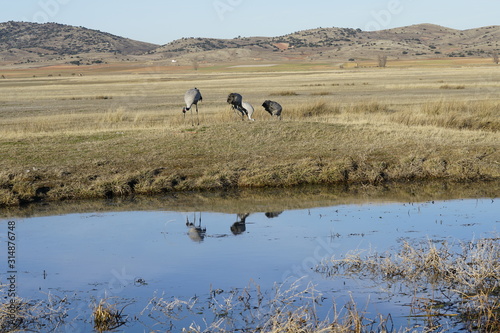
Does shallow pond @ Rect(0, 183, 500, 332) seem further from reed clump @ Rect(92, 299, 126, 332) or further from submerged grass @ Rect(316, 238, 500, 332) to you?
submerged grass @ Rect(316, 238, 500, 332)

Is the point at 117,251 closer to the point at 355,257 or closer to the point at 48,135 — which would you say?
the point at 355,257

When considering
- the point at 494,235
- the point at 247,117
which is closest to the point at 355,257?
the point at 494,235

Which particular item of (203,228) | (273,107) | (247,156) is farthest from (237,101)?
(203,228)

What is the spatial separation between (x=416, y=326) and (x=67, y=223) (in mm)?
8934

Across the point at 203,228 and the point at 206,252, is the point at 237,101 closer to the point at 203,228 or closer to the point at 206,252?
the point at 203,228

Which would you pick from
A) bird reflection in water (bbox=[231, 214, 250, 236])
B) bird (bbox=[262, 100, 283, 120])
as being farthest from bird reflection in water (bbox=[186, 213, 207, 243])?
bird (bbox=[262, 100, 283, 120])

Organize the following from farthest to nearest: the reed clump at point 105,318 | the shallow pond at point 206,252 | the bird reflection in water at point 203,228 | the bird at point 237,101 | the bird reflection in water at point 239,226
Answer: the bird at point 237,101 < the bird reflection in water at point 239,226 < the bird reflection in water at point 203,228 < the shallow pond at point 206,252 < the reed clump at point 105,318

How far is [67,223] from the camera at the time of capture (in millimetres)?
14633

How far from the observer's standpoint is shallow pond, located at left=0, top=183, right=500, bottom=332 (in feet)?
30.4

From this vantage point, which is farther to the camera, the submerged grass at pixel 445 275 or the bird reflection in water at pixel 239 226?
the bird reflection in water at pixel 239 226

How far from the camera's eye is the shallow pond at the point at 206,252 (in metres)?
9.27

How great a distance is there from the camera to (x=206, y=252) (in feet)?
39.7

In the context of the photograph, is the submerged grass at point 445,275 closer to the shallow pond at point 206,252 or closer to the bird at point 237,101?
the shallow pond at point 206,252

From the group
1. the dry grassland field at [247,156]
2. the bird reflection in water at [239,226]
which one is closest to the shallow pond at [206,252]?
the bird reflection in water at [239,226]
